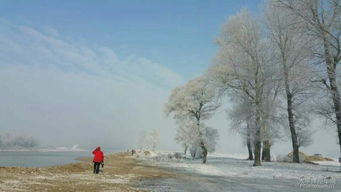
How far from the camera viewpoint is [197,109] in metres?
37.4

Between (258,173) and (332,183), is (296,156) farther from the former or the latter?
(332,183)

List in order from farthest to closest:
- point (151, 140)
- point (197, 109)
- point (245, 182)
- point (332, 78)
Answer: point (151, 140) < point (197, 109) < point (332, 78) < point (245, 182)

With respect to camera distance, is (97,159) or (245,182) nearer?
(245,182)

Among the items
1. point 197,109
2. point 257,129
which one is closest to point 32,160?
point 197,109

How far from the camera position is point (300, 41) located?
20.6 meters

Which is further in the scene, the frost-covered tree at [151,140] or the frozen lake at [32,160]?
the frost-covered tree at [151,140]

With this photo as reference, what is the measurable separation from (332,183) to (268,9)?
17.6 metres

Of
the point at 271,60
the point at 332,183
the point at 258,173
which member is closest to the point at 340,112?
the point at 332,183

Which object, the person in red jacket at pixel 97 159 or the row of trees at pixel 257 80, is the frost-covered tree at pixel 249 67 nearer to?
the row of trees at pixel 257 80

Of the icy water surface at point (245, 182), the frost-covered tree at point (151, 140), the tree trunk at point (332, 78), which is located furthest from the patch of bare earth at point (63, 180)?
the frost-covered tree at point (151, 140)

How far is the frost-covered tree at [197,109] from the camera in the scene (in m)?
35.9

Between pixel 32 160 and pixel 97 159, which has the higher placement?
pixel 97 159

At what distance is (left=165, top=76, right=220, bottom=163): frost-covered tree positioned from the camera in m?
35.9

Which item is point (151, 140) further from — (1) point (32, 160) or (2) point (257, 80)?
(2) point (257, 80)
